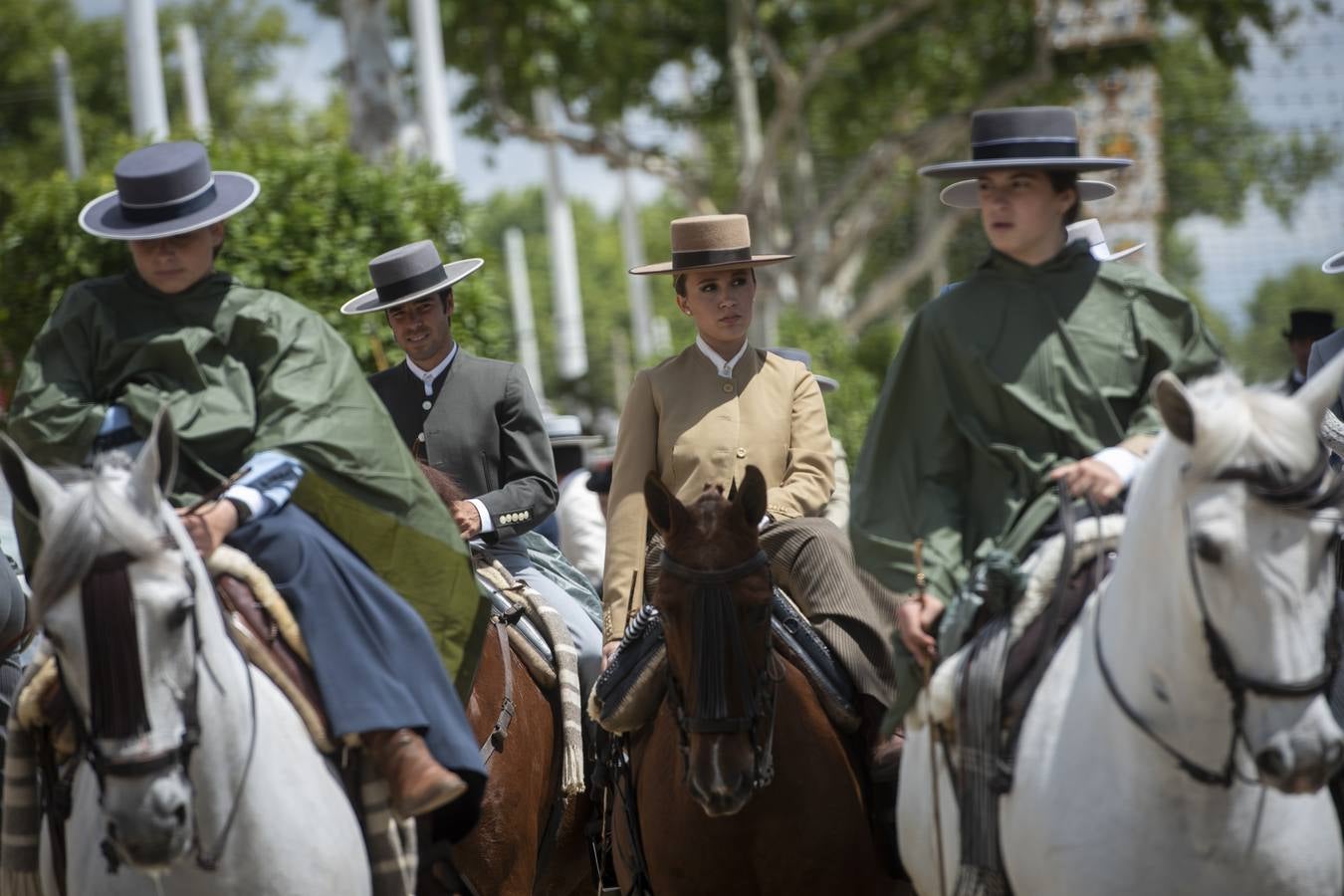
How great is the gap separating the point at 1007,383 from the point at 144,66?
45.0 ft

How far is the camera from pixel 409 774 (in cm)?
530

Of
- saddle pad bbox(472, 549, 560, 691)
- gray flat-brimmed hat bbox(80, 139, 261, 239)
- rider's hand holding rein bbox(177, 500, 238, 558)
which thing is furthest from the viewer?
saddle pad bbox(472, 549, 560, 691)

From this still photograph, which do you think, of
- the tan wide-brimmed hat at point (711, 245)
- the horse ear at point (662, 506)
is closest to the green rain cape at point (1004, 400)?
the horse ear at point (662, 506)

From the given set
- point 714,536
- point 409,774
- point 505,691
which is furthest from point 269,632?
point 505,691

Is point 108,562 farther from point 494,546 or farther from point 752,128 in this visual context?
point 752,128

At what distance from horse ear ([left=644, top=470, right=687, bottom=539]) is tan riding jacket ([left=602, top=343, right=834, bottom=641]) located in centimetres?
66

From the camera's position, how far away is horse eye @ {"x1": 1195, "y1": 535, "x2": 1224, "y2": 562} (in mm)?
4062

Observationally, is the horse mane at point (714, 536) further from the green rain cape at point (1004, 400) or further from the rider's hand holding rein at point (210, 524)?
the rider's hand holding rein at point (210, 524)

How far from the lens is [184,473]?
5.52 m

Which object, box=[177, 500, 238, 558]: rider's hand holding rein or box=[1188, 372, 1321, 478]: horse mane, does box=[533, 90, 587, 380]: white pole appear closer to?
box=[177, 500, 238, 558]: rider's hand holding rein

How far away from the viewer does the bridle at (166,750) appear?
14.4 feet

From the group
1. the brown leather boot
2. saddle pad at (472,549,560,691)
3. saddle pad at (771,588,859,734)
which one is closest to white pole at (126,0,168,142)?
saddle pad at (472,549,560,691)

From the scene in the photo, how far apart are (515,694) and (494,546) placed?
34.5 inches

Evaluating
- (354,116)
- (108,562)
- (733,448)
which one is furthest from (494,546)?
(354,116)
